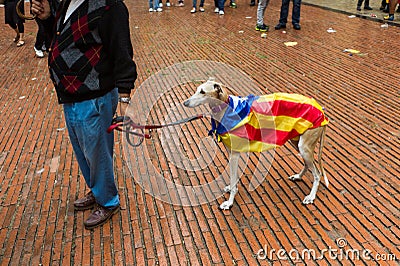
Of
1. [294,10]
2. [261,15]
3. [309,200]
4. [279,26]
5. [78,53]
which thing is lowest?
[309,200]

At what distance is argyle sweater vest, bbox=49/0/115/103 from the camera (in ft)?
8.25

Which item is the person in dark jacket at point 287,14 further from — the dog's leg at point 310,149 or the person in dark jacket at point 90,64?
the person in dark jacket at point 90,64

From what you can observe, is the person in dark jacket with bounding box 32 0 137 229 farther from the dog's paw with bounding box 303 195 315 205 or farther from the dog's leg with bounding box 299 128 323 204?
the dog's paw with bounding box 303 195 315 205

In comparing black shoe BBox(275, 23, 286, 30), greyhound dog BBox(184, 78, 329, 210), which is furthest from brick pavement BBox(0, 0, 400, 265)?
black shoe BBox(275, 23, 286, 30)

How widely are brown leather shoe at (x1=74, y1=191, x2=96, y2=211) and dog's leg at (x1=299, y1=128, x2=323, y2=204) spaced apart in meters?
2.28

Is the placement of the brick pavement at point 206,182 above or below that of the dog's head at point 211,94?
below

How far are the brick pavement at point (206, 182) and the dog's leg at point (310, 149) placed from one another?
116 mm

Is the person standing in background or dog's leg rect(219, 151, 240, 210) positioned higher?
the person standing in background

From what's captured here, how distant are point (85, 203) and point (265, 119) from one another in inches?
82.8

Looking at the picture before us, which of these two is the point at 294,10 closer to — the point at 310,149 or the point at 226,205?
the point at 310,149

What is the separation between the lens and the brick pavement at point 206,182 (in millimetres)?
3131

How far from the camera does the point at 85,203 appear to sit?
363 centimetres

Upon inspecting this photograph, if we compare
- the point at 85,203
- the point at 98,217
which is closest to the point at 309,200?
the point at 98,217
